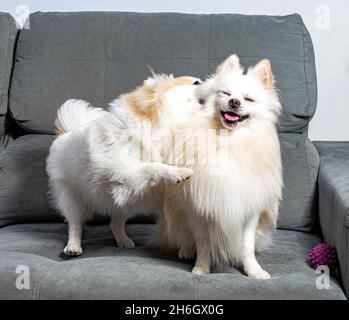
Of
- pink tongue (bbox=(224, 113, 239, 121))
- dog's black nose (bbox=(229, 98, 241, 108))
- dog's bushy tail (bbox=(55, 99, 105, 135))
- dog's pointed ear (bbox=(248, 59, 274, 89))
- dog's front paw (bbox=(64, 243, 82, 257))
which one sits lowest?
dog's front paw (bbox=(64, 243, 82, 257))

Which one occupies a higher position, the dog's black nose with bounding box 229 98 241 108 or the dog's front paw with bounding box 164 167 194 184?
the dog's black nose with bounding box 229 98 241 108

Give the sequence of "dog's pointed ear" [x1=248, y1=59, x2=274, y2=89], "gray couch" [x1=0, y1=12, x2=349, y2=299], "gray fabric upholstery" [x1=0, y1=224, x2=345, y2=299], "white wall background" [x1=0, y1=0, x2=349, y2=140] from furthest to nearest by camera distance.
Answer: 1. "white wall background" [x1=0, y1=0, x2=349, y2=140]
2. "gray couch" [x1=0, y1=12, x2=349, y2=299]
3. "dog's pointed ear" [x1=248, y1=59, x2=274, y2=89]
4. "gray fabric upholstery" [x1=0, y1=224, x2=345, y2=299]

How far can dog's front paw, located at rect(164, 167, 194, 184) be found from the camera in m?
1.50

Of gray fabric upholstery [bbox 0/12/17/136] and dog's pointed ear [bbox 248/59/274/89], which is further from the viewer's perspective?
gray fabric upholstery [bbox 0/12/17/136]

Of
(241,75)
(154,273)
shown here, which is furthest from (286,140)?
(154,273)

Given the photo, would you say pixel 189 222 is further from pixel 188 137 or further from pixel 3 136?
pixel 3 136

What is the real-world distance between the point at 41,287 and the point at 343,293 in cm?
81

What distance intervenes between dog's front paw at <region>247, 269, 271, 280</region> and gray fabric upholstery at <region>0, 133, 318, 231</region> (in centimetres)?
48

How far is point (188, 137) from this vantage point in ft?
5.15

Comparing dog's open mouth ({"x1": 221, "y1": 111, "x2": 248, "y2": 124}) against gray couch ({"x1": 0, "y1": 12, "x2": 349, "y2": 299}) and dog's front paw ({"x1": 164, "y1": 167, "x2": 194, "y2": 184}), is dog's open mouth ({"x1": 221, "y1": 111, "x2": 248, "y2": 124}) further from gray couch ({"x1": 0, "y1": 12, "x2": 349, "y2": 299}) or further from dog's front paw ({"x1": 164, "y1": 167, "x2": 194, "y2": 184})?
gray couch ({"x1": 0, "y1": 12, "x2": 349, "y2": 299})

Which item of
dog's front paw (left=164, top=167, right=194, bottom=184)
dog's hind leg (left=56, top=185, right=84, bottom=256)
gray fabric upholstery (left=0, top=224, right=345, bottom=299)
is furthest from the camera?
dog's hind leg (left=56, top=185, right=84, bottom=256)

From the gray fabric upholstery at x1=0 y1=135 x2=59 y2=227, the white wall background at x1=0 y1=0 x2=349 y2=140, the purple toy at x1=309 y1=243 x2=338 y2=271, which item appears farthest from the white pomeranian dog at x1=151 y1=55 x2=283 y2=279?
the white wall background at x1=0 y1=0 x2=349 y2=140

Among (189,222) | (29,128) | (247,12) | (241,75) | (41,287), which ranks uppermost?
(247,12)

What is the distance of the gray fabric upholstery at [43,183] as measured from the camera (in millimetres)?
1983
